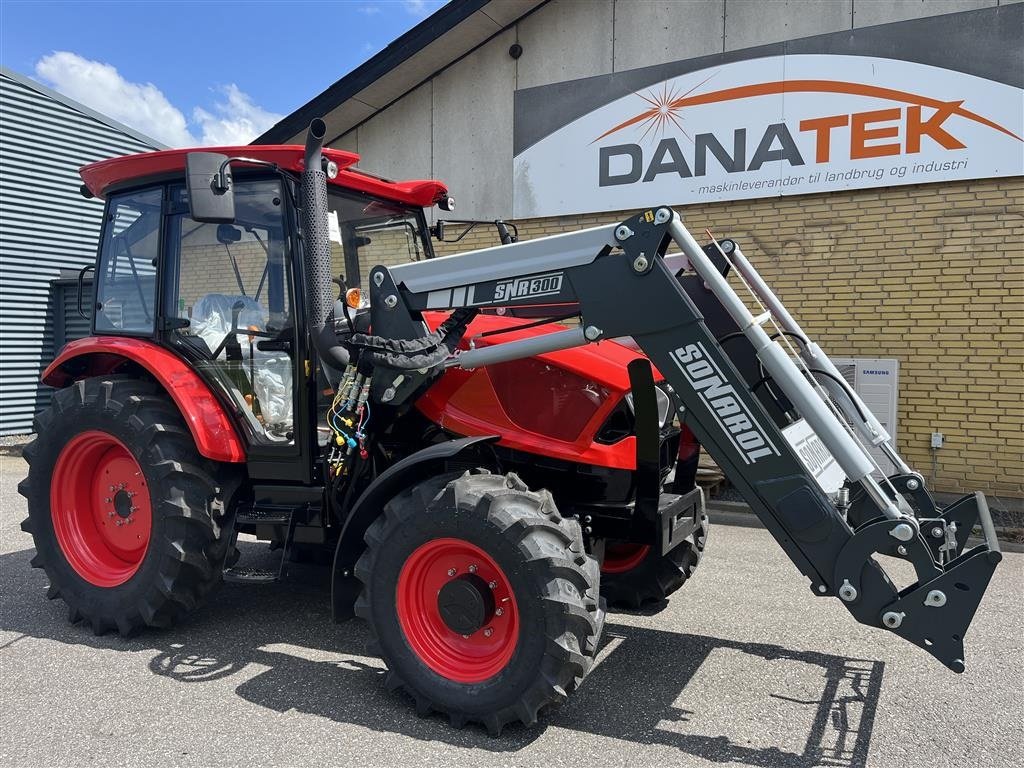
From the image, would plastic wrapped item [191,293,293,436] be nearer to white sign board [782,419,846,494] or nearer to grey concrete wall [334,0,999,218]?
white sign board [782,419,846,494]

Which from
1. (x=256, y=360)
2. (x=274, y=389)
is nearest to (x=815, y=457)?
(x=274, y=389)

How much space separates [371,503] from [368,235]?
5.57 ft

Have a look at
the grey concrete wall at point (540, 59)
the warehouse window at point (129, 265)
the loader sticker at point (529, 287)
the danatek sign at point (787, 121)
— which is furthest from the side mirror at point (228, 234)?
the grey concrete wall at point (540, 59)

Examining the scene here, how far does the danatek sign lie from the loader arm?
179 inches

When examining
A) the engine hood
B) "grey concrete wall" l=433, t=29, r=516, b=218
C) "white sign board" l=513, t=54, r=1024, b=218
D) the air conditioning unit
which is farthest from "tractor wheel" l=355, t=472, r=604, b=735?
"grey concrete wall" l=433, t=29, r=516, b=218

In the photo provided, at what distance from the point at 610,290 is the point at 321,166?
1430mm

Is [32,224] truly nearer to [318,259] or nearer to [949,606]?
[318,259]

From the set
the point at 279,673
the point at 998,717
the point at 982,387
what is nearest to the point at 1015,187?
Result: the point at 982,387

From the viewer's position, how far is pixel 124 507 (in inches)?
165

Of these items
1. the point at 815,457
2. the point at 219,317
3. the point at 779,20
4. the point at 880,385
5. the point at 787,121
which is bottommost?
A: the point at 815,457

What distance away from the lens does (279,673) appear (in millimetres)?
3570

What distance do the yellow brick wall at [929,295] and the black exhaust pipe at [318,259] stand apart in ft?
17.5

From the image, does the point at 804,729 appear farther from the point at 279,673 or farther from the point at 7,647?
the point at 7,647

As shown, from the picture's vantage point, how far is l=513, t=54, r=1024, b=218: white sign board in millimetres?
6754
